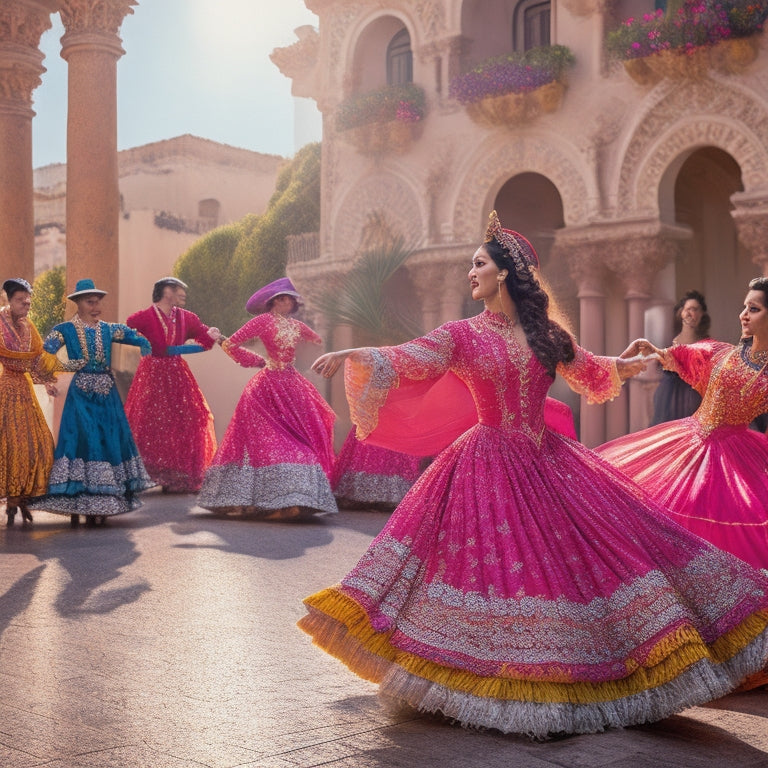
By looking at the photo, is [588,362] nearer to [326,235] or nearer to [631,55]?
[631,55]

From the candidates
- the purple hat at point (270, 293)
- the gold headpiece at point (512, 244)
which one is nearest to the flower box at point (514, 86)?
the purple hat at point (270, 293)

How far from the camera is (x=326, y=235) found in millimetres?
18844

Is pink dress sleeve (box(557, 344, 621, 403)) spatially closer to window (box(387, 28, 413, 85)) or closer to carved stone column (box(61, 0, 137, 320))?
carved stone column (box(61, 0, 137, 320))

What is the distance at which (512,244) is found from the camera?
447 cm

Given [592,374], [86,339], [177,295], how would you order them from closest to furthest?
1. [592,374]
2. [86,339]
3. [177,295]

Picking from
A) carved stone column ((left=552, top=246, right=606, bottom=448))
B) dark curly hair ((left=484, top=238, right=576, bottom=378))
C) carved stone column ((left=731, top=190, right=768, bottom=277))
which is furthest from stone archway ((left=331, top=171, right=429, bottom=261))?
dark curly hair ((left=484, top=238, right=576, bottom=378))

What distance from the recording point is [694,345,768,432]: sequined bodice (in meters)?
5.27

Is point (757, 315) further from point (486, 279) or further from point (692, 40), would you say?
point (692, 40)

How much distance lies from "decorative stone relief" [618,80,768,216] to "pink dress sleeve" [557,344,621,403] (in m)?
9.46

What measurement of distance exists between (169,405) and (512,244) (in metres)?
7.53

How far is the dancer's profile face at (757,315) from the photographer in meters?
5.18

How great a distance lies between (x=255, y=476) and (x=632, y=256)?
6786 mm

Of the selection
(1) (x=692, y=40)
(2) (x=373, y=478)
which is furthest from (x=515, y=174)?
(2) (x=373, y=478)

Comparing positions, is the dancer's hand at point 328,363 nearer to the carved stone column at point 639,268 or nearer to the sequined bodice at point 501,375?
the sequined bodice at point 501,375
